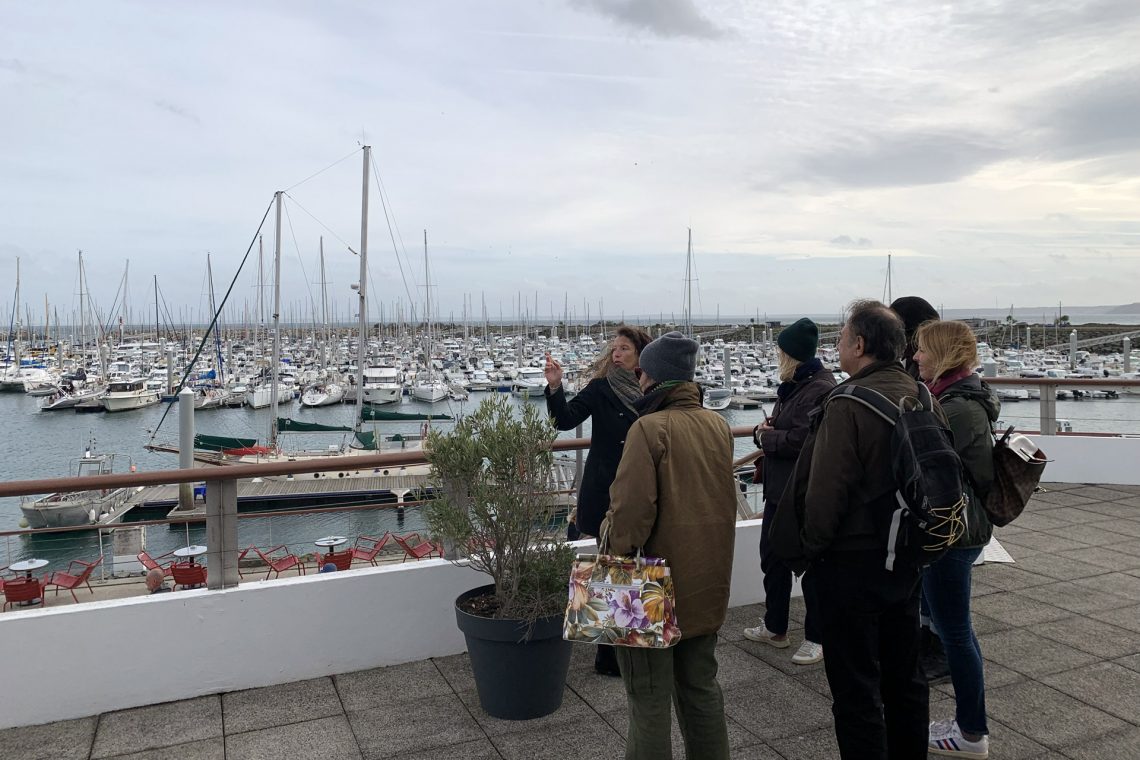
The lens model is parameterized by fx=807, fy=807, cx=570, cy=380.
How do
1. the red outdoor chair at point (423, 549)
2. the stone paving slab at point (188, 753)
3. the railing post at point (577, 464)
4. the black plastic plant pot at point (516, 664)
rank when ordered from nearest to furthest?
the stone paving slab at point (188, 753)
the black plastic plant pot at point (516, 664)
the red outdoor chair at point (423, 549)
the railing post at point (577, 464)

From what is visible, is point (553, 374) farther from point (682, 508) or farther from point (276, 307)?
point (276, 307)

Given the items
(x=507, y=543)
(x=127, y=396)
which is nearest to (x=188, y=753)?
(x=507, y=543)

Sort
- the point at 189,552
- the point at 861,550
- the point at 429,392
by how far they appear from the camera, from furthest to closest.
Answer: the point at 429,392, the point at 189,552, the point at 861,550

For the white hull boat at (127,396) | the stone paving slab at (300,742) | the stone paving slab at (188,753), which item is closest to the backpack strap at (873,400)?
the stone paving slab at (300,742)

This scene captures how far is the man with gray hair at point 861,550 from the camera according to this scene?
281 cm

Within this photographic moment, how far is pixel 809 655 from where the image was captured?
4.46m

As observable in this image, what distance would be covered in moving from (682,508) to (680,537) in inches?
4.2

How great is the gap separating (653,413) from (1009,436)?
154cm

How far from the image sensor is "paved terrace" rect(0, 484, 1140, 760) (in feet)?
11.7

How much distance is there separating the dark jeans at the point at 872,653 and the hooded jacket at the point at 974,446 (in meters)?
0.49

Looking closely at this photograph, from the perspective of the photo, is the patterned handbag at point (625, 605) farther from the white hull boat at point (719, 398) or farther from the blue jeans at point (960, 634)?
the white hull boat at point (719, 398)

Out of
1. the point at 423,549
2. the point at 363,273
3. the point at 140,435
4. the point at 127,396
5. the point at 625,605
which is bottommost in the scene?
the point at 140,435

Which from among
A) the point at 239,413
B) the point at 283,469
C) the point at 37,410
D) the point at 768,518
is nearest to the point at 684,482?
the point at 768,518

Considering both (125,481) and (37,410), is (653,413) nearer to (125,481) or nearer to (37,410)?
(125,481)
